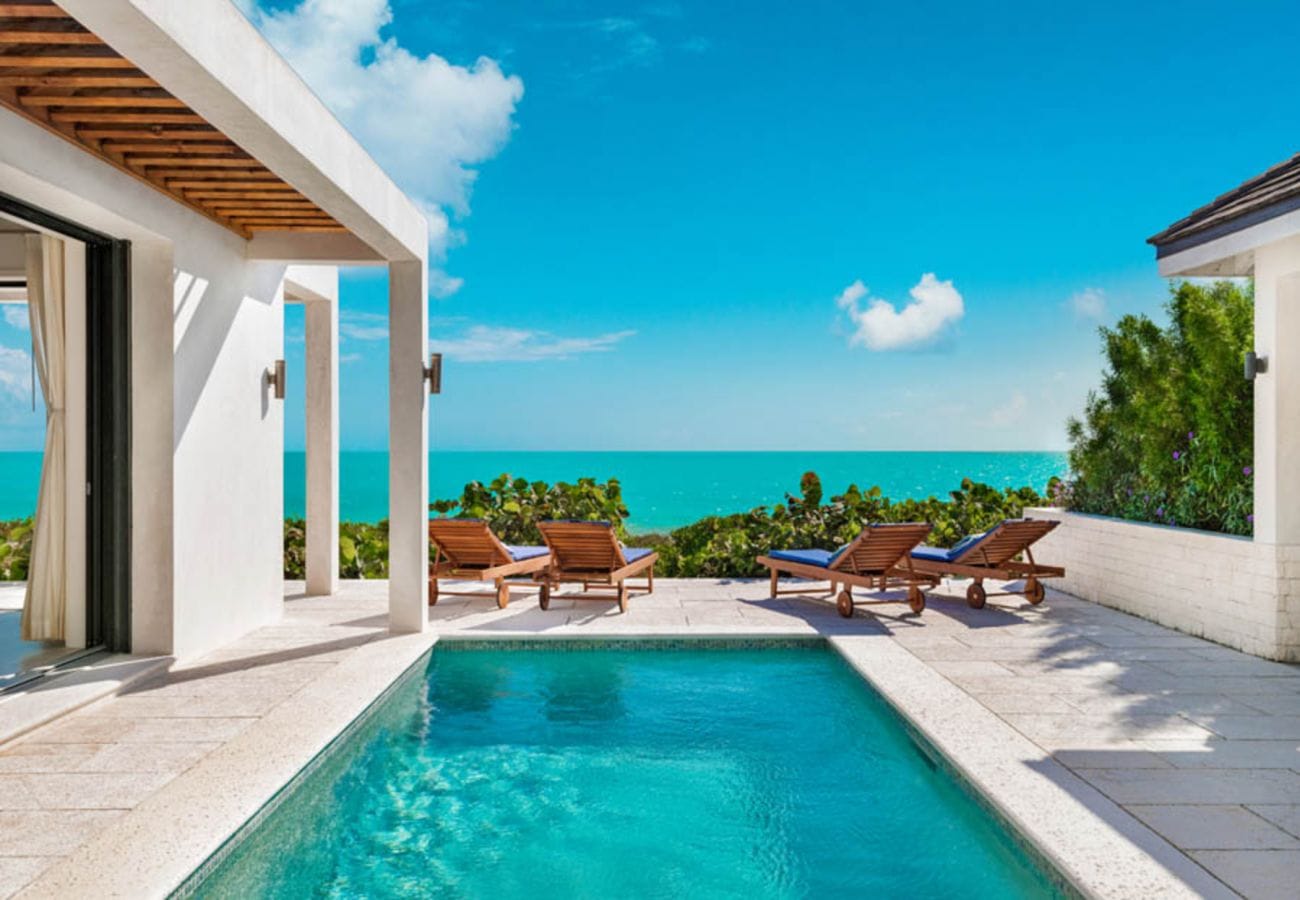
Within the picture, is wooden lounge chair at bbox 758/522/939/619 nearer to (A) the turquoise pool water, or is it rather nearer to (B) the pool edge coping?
(B) the pool edge coping

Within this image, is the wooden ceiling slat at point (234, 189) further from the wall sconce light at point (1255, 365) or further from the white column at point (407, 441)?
the wall sconce light at point (1255, 365)

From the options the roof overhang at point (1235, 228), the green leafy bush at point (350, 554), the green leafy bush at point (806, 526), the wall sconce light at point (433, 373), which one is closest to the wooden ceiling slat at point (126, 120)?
Answer: the wall sconce light at point (433, 373)

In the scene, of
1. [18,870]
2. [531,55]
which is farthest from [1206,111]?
[18,870]

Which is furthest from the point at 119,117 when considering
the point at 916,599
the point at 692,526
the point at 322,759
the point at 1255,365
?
the point at 692,526

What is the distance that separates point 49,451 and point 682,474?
62.9 m

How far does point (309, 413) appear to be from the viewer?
892 centimetres

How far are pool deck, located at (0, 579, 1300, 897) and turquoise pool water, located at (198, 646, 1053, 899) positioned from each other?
17 centimetres

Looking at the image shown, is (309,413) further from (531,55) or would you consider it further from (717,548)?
(531,55)

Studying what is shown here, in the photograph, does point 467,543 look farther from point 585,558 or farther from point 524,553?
point 585,558

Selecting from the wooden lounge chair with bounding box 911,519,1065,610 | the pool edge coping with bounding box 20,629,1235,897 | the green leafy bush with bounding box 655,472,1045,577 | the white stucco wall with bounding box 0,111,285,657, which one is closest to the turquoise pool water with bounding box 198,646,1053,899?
the pool edge coping with bounding box 20,629,1235,897

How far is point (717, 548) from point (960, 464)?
242ft

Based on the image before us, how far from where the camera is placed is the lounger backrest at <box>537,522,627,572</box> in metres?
7.76

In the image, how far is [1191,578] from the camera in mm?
6898

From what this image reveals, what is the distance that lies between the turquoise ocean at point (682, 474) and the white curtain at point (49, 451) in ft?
106
